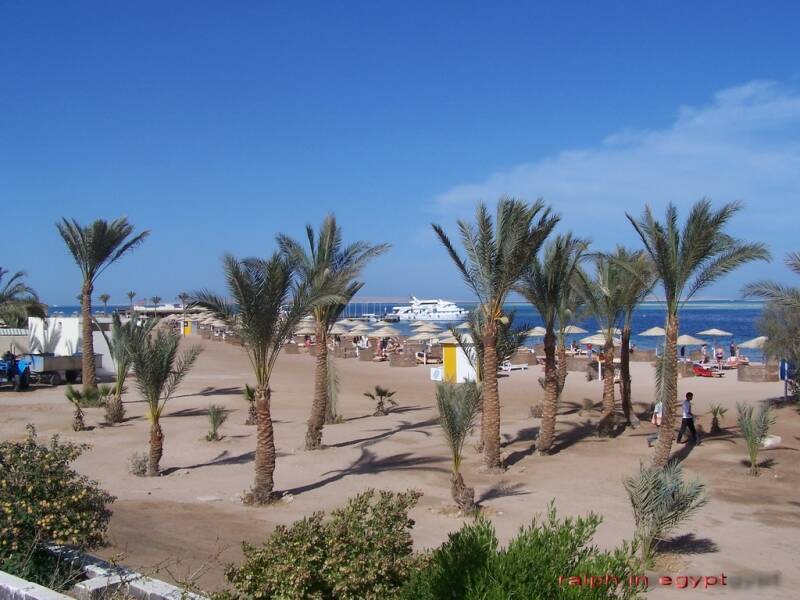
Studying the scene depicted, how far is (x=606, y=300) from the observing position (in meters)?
17.8

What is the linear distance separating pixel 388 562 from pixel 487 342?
898 centimetres

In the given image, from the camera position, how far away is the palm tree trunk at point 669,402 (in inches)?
488

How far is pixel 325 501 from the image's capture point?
37.3ft

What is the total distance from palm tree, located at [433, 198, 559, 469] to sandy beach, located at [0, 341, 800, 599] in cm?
128

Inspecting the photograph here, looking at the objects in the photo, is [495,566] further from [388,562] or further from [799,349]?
[799,349]

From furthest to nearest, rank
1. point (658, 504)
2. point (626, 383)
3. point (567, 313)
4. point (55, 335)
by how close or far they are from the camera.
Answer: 1. point (55, 335)
2. point (567, 313)
3. point (626, 383)
4. point (658, 504)

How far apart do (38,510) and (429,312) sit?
452 feet

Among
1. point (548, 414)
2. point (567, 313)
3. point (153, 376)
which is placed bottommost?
point (548, 414)

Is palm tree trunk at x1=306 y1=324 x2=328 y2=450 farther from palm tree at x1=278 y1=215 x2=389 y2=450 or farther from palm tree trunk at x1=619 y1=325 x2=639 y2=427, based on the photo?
palm tree trunk at x1=619 y1=325 x2=639 y2=427

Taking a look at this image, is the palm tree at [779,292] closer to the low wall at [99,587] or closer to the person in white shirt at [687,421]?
the person in white shirt at [687,421]

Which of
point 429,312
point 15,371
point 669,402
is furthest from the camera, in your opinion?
point 429,312

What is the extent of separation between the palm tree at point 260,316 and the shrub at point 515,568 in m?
6.79

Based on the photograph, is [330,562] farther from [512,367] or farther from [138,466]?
[512,367]

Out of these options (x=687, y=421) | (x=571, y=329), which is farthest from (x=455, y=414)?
(x=571, y=329)
